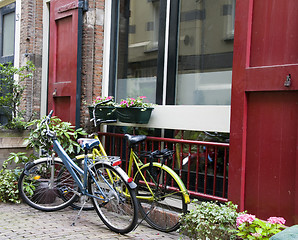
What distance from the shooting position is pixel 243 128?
355 cm

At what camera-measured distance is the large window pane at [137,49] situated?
215 inches

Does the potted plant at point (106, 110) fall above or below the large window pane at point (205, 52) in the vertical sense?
below

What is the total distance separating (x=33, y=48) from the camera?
7.65 metres

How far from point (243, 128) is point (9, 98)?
4335mm

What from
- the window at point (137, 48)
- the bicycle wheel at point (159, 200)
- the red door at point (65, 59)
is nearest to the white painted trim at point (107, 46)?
the window at point (137, 48)

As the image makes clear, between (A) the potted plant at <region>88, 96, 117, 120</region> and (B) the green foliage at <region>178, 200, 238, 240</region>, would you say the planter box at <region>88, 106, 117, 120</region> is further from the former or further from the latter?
(B) the green foliage at <region>178, 200, 238, 240</region>

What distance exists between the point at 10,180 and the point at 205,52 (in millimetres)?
3446

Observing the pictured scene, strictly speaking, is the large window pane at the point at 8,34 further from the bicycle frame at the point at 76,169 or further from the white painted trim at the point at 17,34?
the bicycle frame at the point at 76,169

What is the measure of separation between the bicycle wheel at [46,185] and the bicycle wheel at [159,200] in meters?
1.02

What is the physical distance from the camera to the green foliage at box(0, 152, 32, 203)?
5613 mm

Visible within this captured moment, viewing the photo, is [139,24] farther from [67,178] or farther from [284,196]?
[284,196]

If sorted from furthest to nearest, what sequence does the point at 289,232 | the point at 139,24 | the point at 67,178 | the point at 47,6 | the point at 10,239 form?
the point at 47,6 → the point at 139,24 → the point at 67,178 → the point at 10,239 → the point at 289,232

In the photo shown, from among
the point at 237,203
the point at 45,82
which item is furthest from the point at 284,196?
the point at 45,82

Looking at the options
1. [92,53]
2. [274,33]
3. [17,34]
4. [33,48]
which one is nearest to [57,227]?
[92,53]
